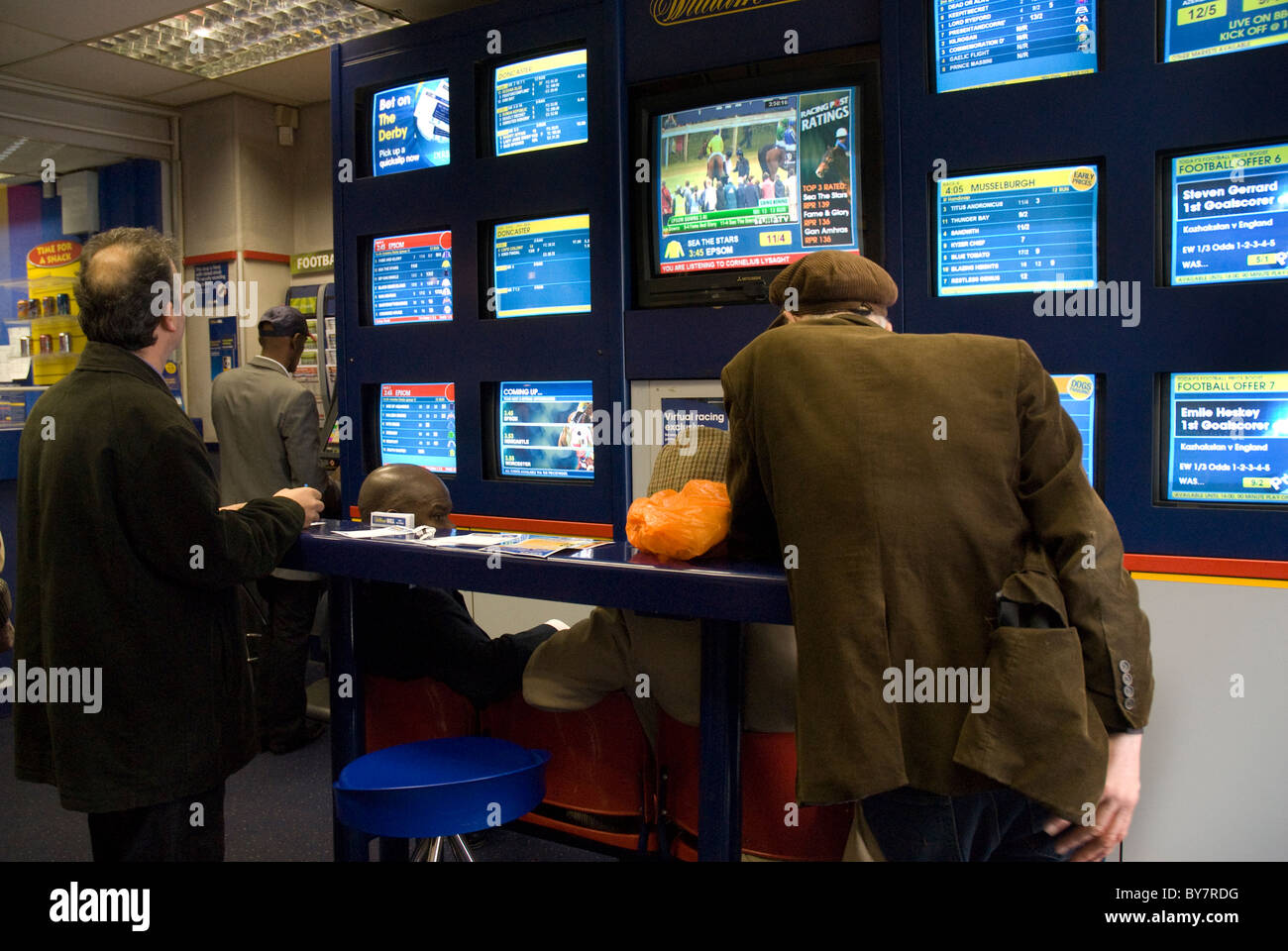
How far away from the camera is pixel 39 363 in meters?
6.93

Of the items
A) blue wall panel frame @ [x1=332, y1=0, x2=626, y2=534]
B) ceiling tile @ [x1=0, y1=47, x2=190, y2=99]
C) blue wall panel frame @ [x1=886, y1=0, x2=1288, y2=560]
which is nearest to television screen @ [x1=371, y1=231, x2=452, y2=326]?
blue wall panel frame @ [x1=332, y1=0, x2=626, y2=534]

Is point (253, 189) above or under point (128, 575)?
above

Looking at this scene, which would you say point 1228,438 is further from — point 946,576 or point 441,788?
point 441,788

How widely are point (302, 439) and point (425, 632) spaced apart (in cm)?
236

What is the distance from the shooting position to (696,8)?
3111mm

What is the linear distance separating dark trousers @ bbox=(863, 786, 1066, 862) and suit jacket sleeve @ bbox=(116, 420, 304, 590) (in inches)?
50.9

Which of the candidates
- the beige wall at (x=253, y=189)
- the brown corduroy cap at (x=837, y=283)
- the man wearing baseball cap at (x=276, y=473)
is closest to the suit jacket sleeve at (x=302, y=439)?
the man wearing baseball cap at (x=276, y=473)

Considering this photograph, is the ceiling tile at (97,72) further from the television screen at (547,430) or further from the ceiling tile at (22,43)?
the television screen at (547,430)

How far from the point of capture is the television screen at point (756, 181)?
113 inches

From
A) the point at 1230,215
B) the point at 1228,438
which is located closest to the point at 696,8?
the point at 1230,215

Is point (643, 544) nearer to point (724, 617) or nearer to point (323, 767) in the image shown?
point (724, 617)

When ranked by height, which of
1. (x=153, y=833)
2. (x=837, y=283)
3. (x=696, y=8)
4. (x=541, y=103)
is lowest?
(x=153, y=833)
